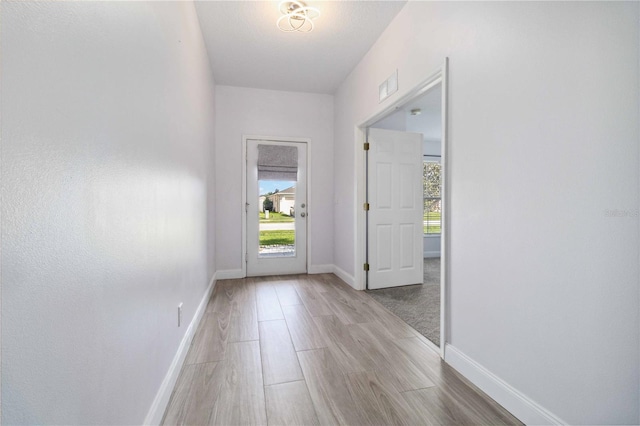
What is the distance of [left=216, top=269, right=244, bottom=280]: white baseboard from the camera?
393 centimetres

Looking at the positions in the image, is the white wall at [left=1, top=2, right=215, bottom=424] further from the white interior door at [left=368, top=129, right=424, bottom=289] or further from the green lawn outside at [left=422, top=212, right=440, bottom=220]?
the green lawn outside at [left=422, top=212, right=440, bottom=220]

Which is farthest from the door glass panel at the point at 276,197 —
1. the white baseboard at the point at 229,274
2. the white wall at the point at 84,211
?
the white wall at the point at 84,211

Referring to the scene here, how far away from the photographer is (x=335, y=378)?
1.68 meters

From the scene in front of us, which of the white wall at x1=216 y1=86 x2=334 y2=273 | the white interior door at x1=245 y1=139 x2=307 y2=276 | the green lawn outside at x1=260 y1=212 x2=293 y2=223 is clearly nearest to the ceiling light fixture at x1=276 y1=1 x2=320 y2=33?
the white wall at x1=216 y1=86 x2=334 y2=273

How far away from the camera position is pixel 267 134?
161 inches

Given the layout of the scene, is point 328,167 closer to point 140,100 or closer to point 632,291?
point 140,100

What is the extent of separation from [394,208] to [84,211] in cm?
314

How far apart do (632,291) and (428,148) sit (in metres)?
5.67

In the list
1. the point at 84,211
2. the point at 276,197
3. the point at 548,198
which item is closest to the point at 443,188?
the point at 548,198

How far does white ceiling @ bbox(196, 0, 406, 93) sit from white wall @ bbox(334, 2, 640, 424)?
98cm

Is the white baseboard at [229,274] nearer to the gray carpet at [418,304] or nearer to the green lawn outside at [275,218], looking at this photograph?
the green lawn outside at [275,218]

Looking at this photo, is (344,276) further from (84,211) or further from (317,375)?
(84,211)

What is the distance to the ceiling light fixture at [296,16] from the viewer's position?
2.35m

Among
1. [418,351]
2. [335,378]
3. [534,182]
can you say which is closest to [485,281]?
[534,182]
